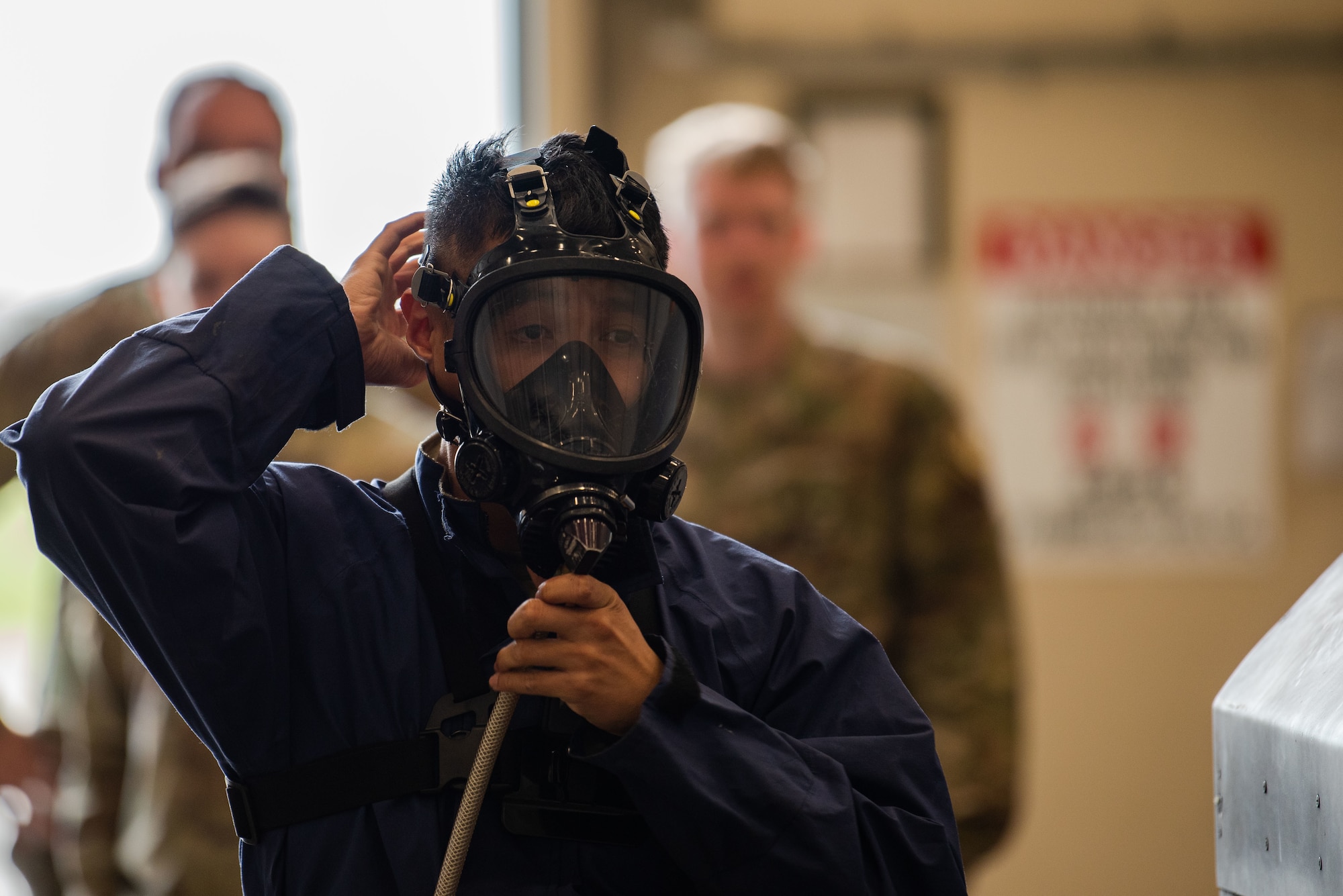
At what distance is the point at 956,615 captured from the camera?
8.68 ft

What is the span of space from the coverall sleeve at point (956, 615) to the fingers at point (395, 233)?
4.77ft

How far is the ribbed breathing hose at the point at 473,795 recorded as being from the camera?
45.1 inches

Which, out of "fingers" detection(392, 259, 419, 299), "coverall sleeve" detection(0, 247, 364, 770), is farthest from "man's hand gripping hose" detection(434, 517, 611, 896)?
"fingers" detection(392, 259, 419, 299)

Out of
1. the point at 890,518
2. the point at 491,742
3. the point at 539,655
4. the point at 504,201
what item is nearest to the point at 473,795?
the point at 491,742

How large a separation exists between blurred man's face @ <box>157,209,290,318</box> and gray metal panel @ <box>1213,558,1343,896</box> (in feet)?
5.18

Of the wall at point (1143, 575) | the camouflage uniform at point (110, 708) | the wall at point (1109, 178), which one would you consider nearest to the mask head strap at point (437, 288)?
the camouflage uniform at point (110, 708)

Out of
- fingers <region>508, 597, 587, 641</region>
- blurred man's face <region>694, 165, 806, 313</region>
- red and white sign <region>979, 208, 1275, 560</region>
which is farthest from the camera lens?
red and white sign <region>979, 208, 1275, 560</region>

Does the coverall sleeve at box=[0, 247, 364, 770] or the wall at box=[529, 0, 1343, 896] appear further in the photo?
the wall at box=[529, 0, 1343, 896]

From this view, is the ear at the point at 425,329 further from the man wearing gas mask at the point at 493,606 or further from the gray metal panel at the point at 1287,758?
the gray metal panel at the point at 1287,758

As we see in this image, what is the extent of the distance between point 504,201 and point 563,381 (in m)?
0.19

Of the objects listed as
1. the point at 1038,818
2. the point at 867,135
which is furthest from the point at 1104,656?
the point at 867,135

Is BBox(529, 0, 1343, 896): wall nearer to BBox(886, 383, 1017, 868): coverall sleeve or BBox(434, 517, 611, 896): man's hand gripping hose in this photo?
BBox(886, 383, 1017, 868): coverall sleeve

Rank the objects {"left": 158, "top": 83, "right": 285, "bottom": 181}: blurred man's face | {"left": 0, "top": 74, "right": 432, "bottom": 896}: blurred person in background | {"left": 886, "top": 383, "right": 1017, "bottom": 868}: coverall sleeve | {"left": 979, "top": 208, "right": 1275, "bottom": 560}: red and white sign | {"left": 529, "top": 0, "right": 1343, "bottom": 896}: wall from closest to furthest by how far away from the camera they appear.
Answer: {"left": 0, "top": 74, "right": 432, "bottom": 896}: blurred person in background < {"left": 158, "top": 83, "right": 285, "bottom": 181}: blurred man's face < {"left": 886, "top": 383, "right": 1017, "bottom": 868}: coverall sleeve < {"left": 529, "top": 0, "right": 1343, "bottom": 896}: wall < {"left": 979, "top": 208, "right": 1275, "bottom": 560}: red and white sign

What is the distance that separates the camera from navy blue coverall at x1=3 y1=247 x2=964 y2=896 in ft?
3.82
